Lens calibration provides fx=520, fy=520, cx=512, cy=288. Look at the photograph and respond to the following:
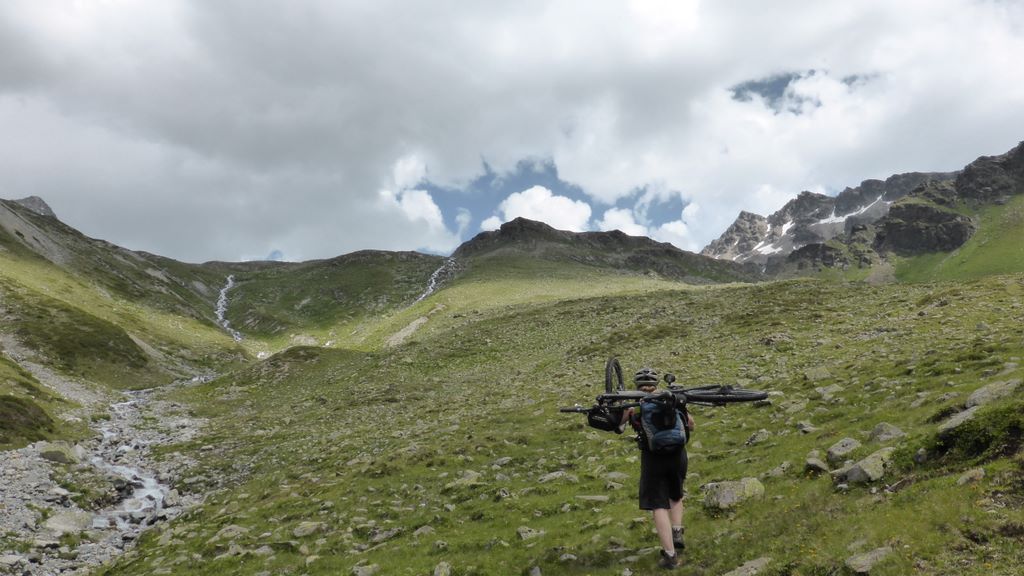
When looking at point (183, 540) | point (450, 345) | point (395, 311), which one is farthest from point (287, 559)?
point (395, 311)

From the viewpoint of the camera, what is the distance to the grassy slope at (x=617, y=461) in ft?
33.6

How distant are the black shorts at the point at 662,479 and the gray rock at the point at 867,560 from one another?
333cm

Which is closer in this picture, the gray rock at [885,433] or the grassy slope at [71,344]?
the gray rock at [885,433]

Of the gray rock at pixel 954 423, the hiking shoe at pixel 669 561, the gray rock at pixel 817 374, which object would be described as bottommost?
the hiking shoe at pixel 669 561

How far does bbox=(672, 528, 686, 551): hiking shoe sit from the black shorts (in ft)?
2.46

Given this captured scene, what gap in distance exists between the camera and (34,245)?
120 metres

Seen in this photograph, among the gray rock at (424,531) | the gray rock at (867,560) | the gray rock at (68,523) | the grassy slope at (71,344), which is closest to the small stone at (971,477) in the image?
the gray rock at (867,560)

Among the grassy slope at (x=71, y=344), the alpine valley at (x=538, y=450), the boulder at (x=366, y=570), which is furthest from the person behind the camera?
the grassy slope at (x=71, y=344)

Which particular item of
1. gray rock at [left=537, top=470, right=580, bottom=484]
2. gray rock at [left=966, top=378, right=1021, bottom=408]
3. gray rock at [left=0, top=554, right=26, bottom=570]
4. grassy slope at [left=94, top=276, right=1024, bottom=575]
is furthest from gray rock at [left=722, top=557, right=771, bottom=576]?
gray rock at [left=0, top=554, right=26, bottom=570]

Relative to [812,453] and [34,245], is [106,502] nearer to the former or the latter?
[812,453]

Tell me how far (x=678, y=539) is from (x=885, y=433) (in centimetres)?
689

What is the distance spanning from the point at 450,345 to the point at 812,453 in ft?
173

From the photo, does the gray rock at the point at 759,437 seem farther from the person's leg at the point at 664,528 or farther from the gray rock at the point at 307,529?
the gray rock at the point at 307,529

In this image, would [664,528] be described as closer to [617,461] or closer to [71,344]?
[617,461]
